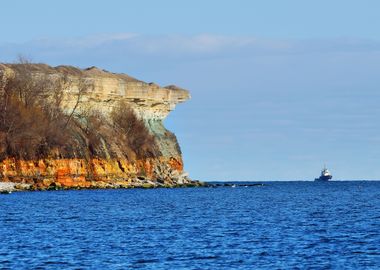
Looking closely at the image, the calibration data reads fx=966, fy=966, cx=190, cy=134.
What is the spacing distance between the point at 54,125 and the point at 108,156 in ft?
41.1

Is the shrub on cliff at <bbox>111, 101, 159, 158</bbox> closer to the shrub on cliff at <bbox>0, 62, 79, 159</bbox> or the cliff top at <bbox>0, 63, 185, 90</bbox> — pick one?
the cliff top at <bbox>0, 63, 185, 90</bbox>

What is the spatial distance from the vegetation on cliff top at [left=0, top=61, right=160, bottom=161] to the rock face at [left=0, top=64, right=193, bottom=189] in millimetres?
723

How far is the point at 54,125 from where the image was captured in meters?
111

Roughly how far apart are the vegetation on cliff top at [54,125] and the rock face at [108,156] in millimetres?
723

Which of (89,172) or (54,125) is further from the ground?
(54,125)

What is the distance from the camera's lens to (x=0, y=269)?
32.8 m

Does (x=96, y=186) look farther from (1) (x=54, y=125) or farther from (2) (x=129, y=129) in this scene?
(2) (x=129, y=129)

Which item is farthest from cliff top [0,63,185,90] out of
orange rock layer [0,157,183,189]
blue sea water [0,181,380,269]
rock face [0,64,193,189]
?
blue sea water [0,181,380,269]

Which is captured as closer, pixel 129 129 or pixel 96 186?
pixel 96 186

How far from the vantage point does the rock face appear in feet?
352

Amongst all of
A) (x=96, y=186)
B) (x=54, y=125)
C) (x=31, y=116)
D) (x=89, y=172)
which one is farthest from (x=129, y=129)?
(x=31, y=116)

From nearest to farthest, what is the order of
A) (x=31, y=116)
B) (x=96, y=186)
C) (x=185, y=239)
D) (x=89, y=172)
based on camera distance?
(x=185, y=239)
(x=31, y=116)
(x=89, y=172)
(x=96, y=186)

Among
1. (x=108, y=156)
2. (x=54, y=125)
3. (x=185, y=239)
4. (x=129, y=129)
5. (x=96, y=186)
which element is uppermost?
(x=129, y=129)

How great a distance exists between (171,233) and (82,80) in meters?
74.7
